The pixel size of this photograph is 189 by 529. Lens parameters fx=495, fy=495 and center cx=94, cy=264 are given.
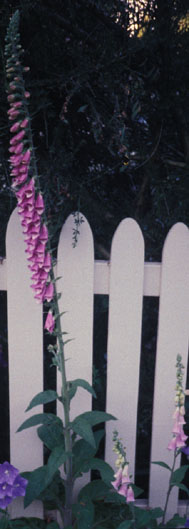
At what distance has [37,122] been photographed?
209 cm

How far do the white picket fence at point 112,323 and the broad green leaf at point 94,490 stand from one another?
0.60 ft

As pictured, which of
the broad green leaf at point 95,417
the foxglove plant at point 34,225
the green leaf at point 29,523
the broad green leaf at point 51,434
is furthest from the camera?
the green leaf at point 29,523

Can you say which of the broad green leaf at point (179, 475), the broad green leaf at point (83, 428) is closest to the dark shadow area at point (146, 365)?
the broad green leaf at point (179, 475)

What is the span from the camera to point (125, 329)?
7.00ft

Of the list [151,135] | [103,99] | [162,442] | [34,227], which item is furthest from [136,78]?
[162,442]

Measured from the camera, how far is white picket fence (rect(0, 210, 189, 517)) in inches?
80.4

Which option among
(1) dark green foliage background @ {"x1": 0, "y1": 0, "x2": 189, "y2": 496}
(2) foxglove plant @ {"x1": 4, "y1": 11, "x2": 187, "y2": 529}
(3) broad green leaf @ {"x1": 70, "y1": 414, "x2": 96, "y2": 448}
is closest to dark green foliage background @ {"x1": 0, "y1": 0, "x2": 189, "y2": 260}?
(1) dark green foliage background @ {"x1": 0, "y1": 0, "x2": 189, "y2": 496}

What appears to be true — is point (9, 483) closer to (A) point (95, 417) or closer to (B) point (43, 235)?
(A) point (95, 417)

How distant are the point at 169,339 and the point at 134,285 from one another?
0.30 meters

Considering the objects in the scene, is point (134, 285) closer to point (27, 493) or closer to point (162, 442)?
point (162, 442)

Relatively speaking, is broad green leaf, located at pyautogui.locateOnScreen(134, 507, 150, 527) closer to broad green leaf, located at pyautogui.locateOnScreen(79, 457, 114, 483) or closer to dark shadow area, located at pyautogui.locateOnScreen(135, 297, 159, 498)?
broad green leaf, located at pyautogui.locateOnScreen(79, 457, 114, 483)

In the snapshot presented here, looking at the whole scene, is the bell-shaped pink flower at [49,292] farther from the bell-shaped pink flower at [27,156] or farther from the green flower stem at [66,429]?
the bell-shaped pink flower at [27,156]

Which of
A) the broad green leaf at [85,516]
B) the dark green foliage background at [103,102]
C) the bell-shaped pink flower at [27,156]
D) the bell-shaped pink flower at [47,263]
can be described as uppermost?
the dark green foliage background at [103,102]

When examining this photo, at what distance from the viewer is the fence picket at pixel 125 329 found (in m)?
2.04
